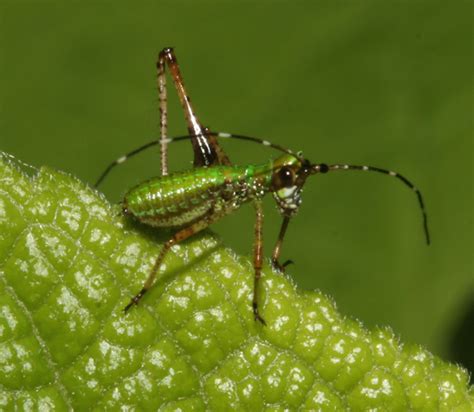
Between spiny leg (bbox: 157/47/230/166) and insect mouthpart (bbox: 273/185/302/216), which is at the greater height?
spiny leg (bbox: 157/47/230/166)


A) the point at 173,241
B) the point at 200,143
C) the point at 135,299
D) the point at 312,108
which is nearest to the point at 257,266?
the point at 173,241

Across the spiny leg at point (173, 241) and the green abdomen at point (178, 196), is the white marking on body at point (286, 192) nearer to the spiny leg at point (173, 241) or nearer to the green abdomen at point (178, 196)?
the green abdomen at point (178, 196)

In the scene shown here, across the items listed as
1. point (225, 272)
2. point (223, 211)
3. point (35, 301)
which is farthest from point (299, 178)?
point (35, 301)

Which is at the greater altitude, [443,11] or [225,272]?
[443,11]

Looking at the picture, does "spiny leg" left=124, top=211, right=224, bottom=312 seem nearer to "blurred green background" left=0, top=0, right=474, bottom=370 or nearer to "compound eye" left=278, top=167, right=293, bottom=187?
"compound eye" left=278, top=167, right=293, bottom=187

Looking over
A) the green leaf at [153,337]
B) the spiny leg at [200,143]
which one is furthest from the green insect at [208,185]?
the green leaf at [153,337]

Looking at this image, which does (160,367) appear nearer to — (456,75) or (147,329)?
(147,329)

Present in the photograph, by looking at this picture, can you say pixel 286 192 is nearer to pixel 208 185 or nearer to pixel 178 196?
pixel 208 185

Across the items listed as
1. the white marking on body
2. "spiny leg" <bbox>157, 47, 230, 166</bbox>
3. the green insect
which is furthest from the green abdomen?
the white marking on body
